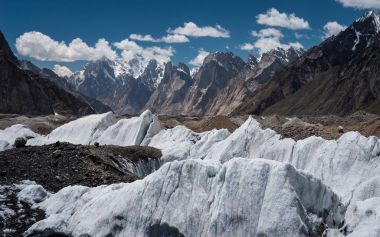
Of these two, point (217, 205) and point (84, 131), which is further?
point (84, 131)

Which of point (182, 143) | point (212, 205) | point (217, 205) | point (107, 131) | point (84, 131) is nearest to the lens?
point (217, 205)

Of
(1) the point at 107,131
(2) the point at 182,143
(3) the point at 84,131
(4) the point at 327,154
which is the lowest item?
(4) the point at 327,154

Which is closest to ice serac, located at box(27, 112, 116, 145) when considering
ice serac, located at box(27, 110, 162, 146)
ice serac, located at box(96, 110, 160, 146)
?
ice serac, located at box(27, 110, 162, 146)

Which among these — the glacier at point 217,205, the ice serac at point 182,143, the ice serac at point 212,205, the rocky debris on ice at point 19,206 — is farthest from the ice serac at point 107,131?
the ice serac at point 212,205

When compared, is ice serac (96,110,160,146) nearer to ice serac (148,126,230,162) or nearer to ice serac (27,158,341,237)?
ice serac (148,126,230,162)

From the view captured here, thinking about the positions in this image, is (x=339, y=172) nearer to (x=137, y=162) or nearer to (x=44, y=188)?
(x=137, y=162)

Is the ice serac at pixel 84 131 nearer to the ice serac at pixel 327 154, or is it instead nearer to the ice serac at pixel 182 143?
the ice serac at pixel 182 143

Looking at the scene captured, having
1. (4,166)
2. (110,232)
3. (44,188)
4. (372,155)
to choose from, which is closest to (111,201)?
(110,232)

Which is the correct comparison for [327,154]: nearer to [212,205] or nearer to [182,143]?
[182,143]

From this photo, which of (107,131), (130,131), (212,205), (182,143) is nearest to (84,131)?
(107,131)
